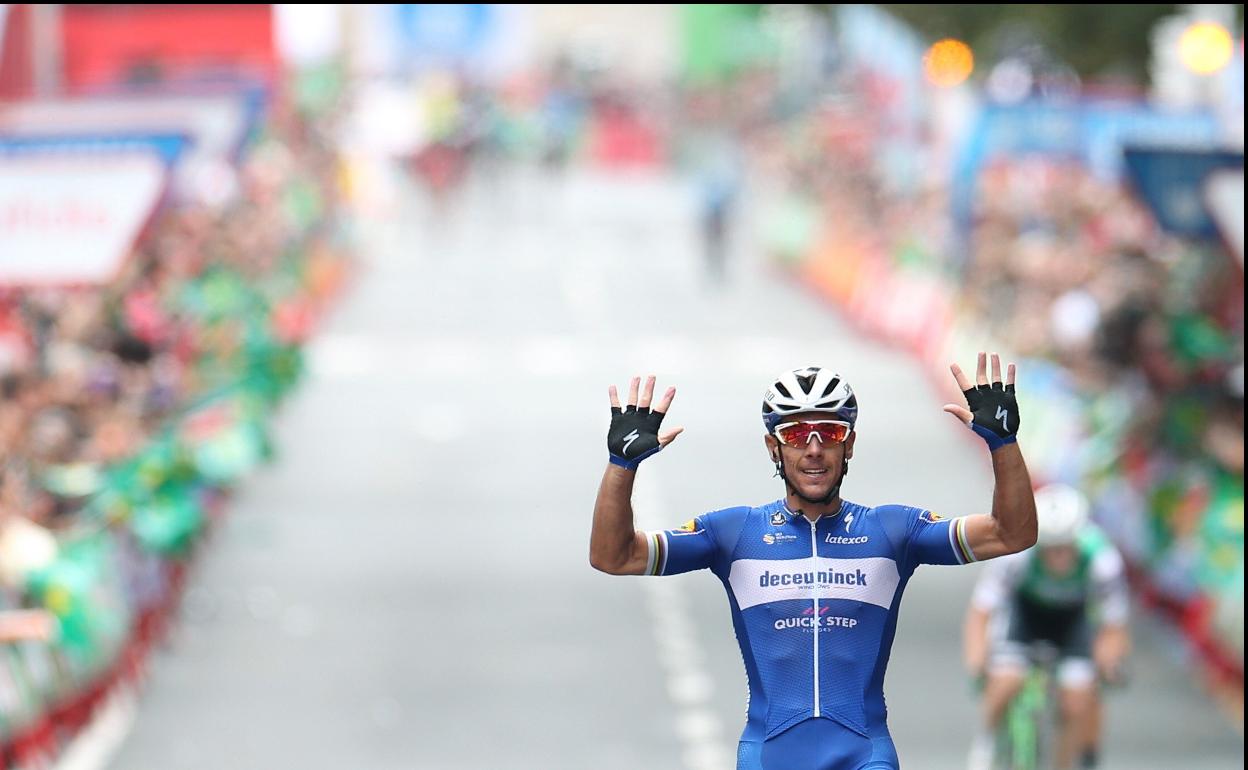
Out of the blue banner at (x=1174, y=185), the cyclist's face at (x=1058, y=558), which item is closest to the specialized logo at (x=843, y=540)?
the cyclist's face at (x=1058, y=558)

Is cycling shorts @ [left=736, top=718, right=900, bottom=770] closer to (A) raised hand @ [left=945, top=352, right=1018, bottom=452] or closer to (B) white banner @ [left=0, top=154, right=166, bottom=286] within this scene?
(A) raised hand @ [left=945, top=352, right=1018, bottom=452]

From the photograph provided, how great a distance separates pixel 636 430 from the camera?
737 centimetres

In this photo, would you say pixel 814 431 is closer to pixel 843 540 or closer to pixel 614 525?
pixel 843 540

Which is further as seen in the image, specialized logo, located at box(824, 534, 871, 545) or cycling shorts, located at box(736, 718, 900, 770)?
specialized logo, located at box(824, 534, 871, 545)

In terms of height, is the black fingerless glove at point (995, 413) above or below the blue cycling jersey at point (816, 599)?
above

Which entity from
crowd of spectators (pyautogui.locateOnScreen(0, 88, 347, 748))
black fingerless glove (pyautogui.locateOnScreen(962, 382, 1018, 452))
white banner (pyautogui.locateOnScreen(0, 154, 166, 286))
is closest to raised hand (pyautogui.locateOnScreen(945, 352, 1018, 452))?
black fingerless glove (pyautogui.locateOnScreen(962, 382, 1018, 452))

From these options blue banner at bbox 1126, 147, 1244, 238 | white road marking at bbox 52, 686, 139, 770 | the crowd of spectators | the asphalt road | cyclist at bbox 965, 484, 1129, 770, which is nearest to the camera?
cyclist at bbox 965, 484, 1129, 770

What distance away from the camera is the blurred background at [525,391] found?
15.1m

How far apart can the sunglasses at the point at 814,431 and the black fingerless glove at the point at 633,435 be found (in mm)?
373

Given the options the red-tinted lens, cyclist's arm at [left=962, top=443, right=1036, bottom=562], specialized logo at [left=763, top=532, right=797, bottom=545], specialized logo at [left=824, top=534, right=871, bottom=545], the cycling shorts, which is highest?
the red-tinted lens

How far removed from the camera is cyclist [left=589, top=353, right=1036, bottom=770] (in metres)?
7.36

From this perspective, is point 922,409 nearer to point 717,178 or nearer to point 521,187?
point 717,178

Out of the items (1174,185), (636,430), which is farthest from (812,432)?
(1174,185)

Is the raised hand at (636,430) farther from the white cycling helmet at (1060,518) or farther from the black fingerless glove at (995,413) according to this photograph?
the white cycling helmet at (1060,518)
